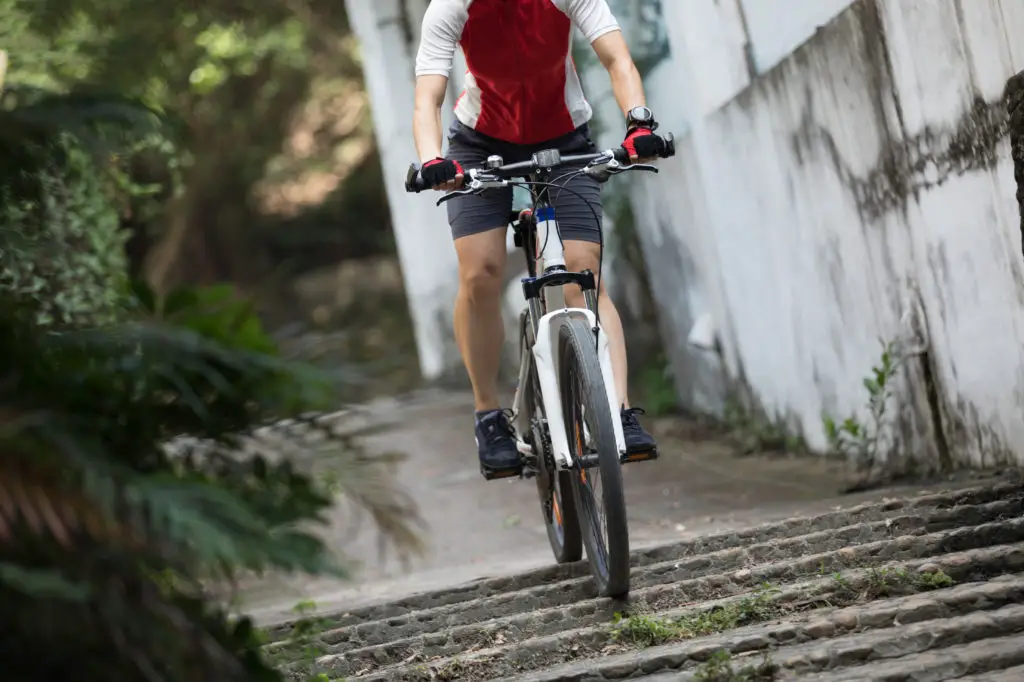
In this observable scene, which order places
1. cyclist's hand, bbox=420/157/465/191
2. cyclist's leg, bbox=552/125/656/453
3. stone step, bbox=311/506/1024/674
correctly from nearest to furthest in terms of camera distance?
stone step, bbox=311/506/1024/674 < cyclist's hand, bbox=420/157/465/191 < cyclist's leg, bbox=552/125/656/453

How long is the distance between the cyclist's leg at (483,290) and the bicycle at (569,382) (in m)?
0.08

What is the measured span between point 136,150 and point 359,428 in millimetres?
613

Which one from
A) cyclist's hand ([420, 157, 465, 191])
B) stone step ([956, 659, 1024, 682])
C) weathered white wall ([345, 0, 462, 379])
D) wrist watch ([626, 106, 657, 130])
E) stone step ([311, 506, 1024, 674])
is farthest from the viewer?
weathered white wall ([345, 0, 462, 379])

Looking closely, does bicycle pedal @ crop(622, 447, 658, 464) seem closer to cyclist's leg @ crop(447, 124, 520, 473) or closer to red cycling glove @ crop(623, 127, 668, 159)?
cyclist's leg @ crop(447, 124, 520, 473)

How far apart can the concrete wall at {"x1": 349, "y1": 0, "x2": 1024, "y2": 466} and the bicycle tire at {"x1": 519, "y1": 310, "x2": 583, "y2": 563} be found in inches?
61.6

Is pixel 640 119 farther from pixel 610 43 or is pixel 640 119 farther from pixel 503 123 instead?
pixel 503 123

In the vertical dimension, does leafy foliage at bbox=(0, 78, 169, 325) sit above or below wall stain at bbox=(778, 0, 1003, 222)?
below

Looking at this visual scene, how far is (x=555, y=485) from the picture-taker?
503 centimetres

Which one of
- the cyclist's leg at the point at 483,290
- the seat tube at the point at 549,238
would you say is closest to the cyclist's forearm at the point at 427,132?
the cyclist's leg at the point at 483,290

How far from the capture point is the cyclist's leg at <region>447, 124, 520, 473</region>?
190 inches

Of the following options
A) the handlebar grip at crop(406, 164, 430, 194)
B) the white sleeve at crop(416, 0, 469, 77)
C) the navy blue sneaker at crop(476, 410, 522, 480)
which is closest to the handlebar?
the handlebar grip at crop(406, 164, 430, 194)

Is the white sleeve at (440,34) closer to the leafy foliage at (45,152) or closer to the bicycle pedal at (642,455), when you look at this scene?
the bicycle pedal at (642,455)

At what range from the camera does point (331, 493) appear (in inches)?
88.5

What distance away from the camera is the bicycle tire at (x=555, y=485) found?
4594mm
